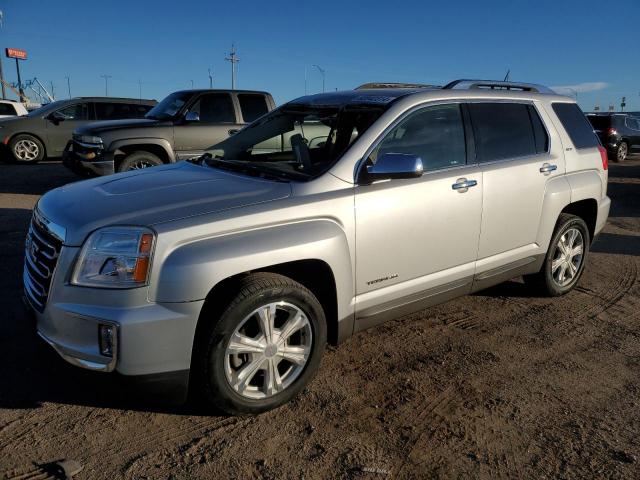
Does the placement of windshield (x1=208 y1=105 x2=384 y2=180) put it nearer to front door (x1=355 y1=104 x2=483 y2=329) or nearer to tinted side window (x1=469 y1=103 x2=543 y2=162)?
front door (x1=355 y1=104 x2=483 y2=329)

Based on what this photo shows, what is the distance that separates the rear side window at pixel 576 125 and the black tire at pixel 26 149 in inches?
511

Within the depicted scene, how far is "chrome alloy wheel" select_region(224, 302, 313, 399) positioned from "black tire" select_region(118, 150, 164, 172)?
6.34 metres

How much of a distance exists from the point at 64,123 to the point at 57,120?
0.17 m

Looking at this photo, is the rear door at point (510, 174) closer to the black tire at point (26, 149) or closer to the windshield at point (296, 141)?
the windshield at point (296, 141)

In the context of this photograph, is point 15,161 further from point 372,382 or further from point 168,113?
point 372,382

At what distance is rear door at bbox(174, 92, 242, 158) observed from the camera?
899cm

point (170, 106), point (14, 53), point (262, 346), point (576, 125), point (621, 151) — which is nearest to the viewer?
point (262, 346)

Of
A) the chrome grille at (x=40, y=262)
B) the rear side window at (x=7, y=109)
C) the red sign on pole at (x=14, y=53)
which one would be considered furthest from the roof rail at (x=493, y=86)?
the red sign on pole at (x=14, y=53)

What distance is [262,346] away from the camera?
2904mm

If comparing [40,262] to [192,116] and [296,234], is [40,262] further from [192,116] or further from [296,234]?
[192,116]

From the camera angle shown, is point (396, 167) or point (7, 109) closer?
point (396, 167)

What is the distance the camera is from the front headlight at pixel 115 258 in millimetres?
2559

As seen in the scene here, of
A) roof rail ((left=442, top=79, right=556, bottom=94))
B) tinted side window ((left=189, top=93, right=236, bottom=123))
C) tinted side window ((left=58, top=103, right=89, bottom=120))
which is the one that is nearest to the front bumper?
tinted side window ((left=189, top=93, right=236, bottom=123))

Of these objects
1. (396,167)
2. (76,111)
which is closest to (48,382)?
(396,167)
